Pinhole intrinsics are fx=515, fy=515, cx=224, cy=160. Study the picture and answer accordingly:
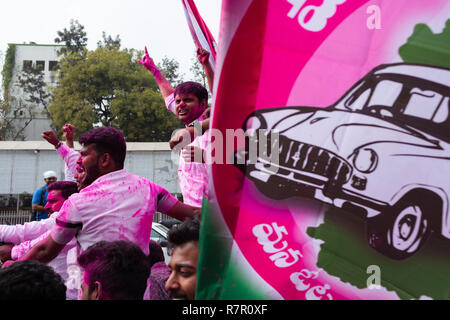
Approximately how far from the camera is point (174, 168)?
19500 millimetres

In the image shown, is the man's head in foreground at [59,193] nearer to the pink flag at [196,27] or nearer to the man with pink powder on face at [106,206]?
the man with pink powder on face at [106,206]

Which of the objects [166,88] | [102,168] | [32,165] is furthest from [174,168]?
[102,168]

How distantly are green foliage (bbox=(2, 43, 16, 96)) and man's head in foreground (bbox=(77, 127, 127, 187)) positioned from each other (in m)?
41.8

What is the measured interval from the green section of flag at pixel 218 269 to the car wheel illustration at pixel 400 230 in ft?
1.60

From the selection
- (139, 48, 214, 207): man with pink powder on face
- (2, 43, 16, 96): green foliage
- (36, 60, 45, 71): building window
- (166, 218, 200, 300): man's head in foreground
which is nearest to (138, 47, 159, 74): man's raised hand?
(139, 48, 214, 207): man with pink powder on face

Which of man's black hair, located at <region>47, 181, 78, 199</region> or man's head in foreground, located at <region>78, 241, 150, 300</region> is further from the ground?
man's black hair, located at <region>47, 181, 78, 199</region>

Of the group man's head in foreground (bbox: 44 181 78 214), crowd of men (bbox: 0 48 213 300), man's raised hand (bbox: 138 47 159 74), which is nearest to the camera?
crowd of men (bbox: 0 48 213 300)

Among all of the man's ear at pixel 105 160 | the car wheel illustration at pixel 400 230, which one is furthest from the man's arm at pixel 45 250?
the car wheel illustration at pixel 400 230

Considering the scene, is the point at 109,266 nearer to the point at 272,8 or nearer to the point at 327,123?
the point at 327,123

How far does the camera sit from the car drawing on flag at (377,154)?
6.50 ft

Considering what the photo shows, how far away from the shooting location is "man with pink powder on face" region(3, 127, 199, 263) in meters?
2.62

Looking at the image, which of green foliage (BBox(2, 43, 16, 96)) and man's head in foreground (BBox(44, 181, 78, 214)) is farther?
green foliage (BBox(2, 43, 16, 96))

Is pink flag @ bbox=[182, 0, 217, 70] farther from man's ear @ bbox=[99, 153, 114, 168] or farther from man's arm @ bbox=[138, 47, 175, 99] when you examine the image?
man's ear @ bbox=[99, 153, 114, 168]

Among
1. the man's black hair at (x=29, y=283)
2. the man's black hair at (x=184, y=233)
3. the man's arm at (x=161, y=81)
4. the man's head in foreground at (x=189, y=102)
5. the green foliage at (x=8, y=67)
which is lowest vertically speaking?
the man's black hair at (x=29, y=283)
